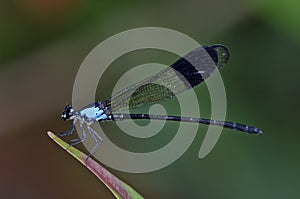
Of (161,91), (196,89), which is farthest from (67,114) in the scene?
(196,89)

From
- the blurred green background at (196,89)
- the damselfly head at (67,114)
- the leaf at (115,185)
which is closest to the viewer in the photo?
the leaf at (115,185)

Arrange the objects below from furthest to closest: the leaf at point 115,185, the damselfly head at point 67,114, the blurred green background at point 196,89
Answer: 1. the blurred green background at point 196,89
2. the damselfly head at point 67,114
3. the leaf at point 115,185

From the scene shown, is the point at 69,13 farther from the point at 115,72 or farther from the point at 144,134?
the point at 144,134

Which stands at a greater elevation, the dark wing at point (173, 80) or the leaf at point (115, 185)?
the dark wing at point (173, 80)

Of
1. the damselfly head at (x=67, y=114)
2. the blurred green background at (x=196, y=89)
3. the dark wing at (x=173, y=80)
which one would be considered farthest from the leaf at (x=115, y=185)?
the blurred green background at (x=196, y=89)

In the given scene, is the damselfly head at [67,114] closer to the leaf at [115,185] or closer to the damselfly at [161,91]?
the damselfly at [161,91]
